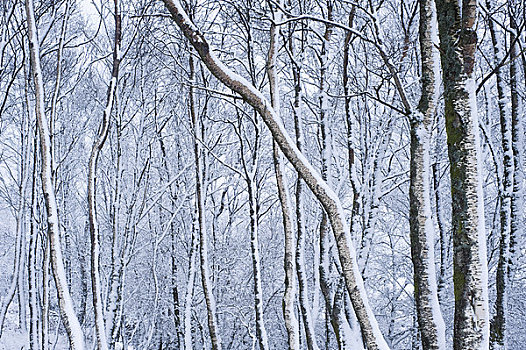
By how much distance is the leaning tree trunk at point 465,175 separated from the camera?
261cm

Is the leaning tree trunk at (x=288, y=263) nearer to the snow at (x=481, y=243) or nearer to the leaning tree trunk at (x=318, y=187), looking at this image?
→ the leaning tree trunk at (x=318, y=187)

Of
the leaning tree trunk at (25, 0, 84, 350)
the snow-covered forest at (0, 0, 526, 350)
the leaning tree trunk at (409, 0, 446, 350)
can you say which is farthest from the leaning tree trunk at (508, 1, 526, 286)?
the leaning tree trunk at (25, 0, 84, 350)

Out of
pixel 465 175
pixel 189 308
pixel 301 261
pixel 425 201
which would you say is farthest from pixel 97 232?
pixel 465 175

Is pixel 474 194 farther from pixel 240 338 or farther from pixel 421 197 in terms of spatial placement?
pixel 240 338

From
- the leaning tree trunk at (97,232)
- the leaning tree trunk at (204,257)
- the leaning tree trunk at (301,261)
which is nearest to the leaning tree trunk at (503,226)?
the leaning tree trunk at (301,261)

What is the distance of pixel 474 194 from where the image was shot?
2697mm

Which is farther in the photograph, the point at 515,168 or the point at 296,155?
the point at 515,168

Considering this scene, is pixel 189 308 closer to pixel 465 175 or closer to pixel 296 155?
pixel 296 155

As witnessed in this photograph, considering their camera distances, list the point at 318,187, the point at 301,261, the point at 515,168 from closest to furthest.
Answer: the point at 318,187 < the point at 301,261 < the point at 515,168

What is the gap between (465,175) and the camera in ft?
8.92

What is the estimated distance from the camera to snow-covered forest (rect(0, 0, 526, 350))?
3.01 metres

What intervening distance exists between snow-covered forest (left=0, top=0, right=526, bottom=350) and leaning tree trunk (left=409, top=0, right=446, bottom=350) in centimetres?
1

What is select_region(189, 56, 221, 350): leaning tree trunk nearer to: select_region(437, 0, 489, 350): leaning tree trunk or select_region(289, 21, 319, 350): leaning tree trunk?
select_region(289, 21, 319, 350): leaning tree trunk

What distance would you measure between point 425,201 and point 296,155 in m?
0.91
